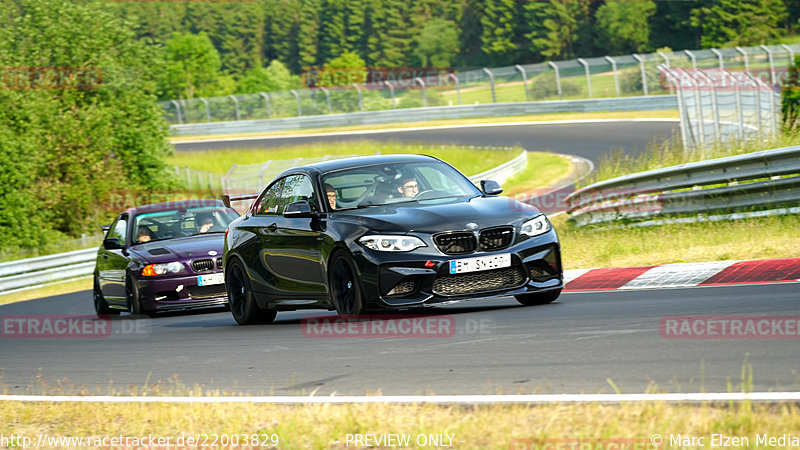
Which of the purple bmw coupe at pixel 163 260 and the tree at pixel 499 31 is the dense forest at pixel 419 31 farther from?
the purple bmw coupe at pixel 163 260

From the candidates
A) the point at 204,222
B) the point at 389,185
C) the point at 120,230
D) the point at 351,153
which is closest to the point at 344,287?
the point at 389,185

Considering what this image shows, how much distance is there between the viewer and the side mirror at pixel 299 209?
9.86 m

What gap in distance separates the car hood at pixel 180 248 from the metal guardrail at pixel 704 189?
6.00 meters

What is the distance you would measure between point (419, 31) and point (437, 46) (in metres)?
7.10

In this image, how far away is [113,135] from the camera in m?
42.5

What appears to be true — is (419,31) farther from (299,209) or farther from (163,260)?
(299,209)

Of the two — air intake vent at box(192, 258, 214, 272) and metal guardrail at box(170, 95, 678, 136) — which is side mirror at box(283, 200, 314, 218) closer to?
air intake vent at box(192, 258, 214, 272)

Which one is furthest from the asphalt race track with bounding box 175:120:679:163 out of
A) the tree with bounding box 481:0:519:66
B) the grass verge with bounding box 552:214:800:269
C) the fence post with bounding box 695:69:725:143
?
the tree with bounding box 481:0:519:66

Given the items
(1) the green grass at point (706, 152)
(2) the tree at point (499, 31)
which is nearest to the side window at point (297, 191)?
(1) the green grass at point (706, 152)

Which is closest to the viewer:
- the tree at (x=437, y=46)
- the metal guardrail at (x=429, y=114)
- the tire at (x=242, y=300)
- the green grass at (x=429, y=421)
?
the green grass at (x=429, y=421)

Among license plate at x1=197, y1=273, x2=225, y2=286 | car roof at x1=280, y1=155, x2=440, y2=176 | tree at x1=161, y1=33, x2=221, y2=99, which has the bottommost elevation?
tree at x1=161, y1=33, x2=221, y2=99

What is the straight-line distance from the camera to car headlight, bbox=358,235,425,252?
895cm

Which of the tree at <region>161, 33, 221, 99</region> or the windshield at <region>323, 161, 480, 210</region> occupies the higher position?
the windshield at <region>323, 161, 480, 210</region>

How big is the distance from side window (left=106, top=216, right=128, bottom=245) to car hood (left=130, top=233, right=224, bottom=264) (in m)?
0.54
